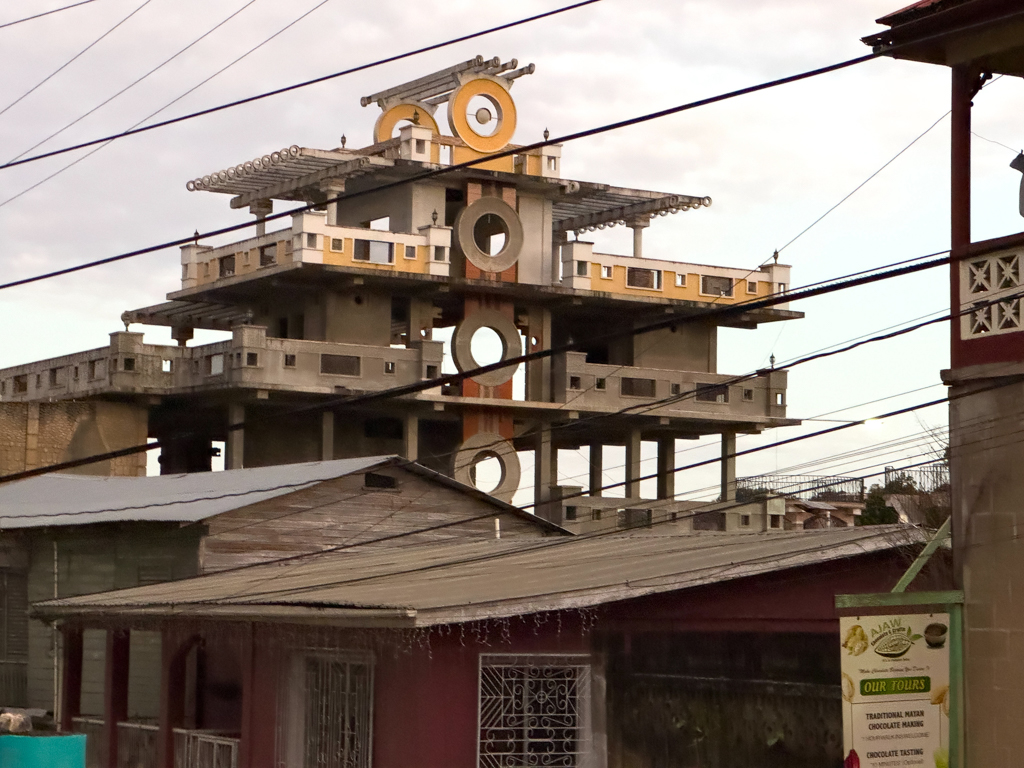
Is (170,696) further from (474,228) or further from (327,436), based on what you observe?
(474,228)

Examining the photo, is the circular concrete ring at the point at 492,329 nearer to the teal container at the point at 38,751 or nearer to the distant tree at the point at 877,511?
the distant tree at the point at 877,511

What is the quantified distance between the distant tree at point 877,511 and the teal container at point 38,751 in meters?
33.2

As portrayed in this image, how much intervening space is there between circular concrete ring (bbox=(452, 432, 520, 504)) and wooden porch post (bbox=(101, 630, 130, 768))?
2540 centimetres

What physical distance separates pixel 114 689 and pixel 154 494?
7342mm

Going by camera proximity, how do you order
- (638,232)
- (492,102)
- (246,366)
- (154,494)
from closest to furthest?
(154,494), (246,366), (492,102), (638,232)

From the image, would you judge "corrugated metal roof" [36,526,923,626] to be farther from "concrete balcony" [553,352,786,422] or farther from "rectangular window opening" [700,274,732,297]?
"rectangular window opening" [700,274,732,297]

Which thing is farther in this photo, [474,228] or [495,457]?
[495,457]

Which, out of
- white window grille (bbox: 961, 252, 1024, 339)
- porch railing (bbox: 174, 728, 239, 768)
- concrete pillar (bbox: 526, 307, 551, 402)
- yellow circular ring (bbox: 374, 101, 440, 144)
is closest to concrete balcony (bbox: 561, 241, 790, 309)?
concrete pillar (bbox: 526, 307, 551, 402)

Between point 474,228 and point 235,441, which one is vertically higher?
point 474,228

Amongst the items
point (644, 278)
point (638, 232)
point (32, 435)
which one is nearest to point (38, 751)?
point (32, 435)

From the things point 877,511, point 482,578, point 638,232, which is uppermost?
point 638,232

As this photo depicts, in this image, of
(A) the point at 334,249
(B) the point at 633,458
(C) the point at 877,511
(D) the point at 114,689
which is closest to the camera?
(D) the point at 114,689

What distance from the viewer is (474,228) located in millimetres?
49219

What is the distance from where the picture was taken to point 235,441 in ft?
160
